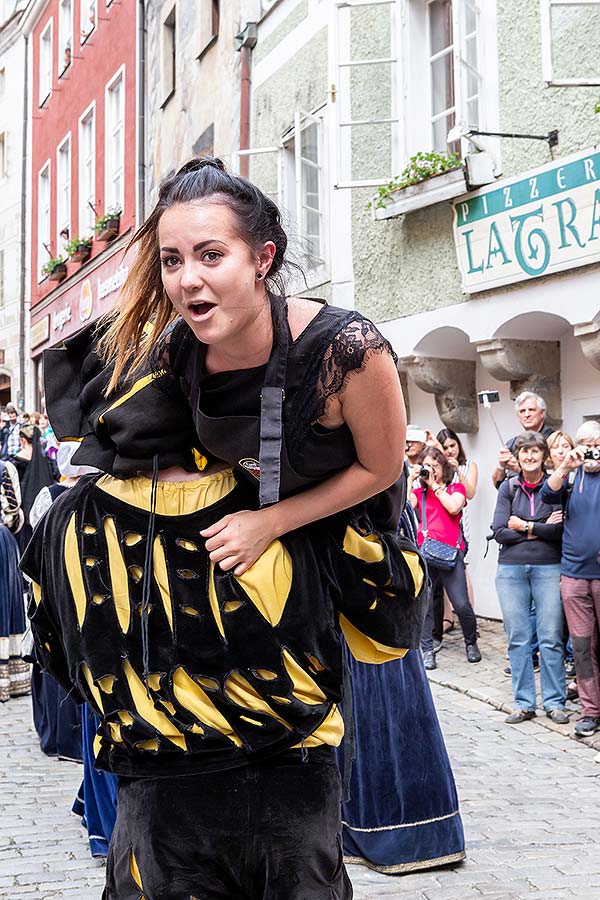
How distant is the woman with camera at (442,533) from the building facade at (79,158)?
1017cm

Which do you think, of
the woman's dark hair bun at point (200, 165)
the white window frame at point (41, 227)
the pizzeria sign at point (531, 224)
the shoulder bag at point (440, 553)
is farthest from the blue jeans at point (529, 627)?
the white window frame at point (41, 227)

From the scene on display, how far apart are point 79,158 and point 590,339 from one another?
17022mm

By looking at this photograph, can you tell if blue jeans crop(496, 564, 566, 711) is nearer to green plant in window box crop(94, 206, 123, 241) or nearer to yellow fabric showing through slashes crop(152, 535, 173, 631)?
yellow fabric showing through slashes crop(152, 535, 173, 631)

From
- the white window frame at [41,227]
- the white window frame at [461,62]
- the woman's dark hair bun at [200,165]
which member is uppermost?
the white window frame at [41,227]

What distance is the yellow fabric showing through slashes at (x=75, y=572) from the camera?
221 centimetres

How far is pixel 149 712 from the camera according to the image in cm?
213

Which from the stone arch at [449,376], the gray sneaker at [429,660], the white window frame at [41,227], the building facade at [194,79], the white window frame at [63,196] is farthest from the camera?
the white window frame at [41,227]

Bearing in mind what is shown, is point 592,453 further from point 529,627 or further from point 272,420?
point 272,420

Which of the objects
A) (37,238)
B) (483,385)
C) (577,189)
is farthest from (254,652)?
(37,238)

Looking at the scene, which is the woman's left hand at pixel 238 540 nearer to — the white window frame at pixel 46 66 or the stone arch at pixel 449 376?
the stone arch at pixel 449 376

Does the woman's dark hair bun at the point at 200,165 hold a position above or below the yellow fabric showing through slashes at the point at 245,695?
above

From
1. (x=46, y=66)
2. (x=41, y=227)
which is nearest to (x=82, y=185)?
(x=41, y=227)

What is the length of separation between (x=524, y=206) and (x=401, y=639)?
762cm

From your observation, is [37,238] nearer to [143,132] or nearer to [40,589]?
[143,132]
